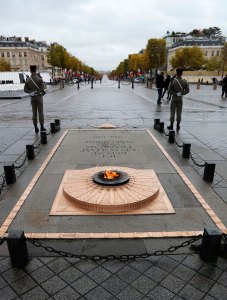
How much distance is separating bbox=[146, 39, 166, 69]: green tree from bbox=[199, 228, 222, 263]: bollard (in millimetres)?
72449

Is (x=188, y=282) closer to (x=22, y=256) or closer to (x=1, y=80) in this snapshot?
(x=22, y=256)

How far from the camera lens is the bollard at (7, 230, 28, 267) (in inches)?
121

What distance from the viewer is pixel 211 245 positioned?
124 inches

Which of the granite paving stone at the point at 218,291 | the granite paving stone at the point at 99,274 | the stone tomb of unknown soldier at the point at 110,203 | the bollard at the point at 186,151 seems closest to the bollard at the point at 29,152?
the stone tomb of unknown soldier at the point at 110,203

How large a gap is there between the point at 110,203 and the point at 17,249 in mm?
1596

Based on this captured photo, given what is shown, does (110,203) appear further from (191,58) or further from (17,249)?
(191,58)

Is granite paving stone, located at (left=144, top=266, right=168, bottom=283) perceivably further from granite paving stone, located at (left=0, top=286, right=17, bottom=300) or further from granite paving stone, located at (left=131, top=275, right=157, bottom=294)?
granite paving stone, located at (left=0, top=286, right=17, bottom=300)

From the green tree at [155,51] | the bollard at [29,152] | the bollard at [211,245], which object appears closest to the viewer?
the bollard at [211,245]

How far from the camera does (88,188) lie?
4781 millimetres

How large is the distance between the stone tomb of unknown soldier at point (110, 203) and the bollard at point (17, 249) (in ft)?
1.77

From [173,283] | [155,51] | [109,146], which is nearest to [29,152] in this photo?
[109,146]

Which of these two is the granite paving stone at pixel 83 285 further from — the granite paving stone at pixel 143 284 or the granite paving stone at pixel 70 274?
the granite paving stone at pixel 143 284

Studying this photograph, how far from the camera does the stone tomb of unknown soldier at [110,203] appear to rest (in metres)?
3.86

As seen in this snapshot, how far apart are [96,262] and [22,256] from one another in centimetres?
84
